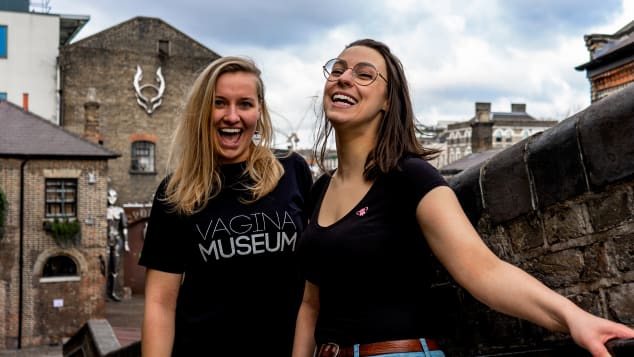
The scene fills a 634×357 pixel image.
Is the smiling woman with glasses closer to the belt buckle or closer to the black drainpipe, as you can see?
the belt buckle

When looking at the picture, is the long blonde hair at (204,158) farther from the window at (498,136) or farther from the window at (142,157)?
the window at (498,136)

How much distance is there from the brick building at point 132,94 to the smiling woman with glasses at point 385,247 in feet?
99.3

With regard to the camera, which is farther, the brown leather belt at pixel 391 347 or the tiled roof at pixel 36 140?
the tiled roof at pixel 36 140

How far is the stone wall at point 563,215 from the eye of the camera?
90.8 inches

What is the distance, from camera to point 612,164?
7.53 feet

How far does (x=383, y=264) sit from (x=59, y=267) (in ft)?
87.8

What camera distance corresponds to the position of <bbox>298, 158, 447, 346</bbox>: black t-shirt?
6.50 ft

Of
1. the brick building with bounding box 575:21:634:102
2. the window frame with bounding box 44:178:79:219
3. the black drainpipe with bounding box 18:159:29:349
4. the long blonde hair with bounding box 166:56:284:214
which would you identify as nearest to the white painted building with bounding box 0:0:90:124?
the window frame with bounding box 44:178:79:219

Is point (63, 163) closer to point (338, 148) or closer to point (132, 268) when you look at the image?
point (132, 268)

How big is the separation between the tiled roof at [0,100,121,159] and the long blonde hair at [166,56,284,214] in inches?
958

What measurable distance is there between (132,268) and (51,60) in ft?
33.4

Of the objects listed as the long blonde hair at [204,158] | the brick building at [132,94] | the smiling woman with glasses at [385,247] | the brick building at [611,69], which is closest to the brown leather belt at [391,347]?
the smiling woman with glasses at [385,247]

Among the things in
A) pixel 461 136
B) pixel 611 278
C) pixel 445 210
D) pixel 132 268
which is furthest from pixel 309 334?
pixel 461 136

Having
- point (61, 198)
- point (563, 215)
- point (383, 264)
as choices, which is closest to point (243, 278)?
point (383, 264)
